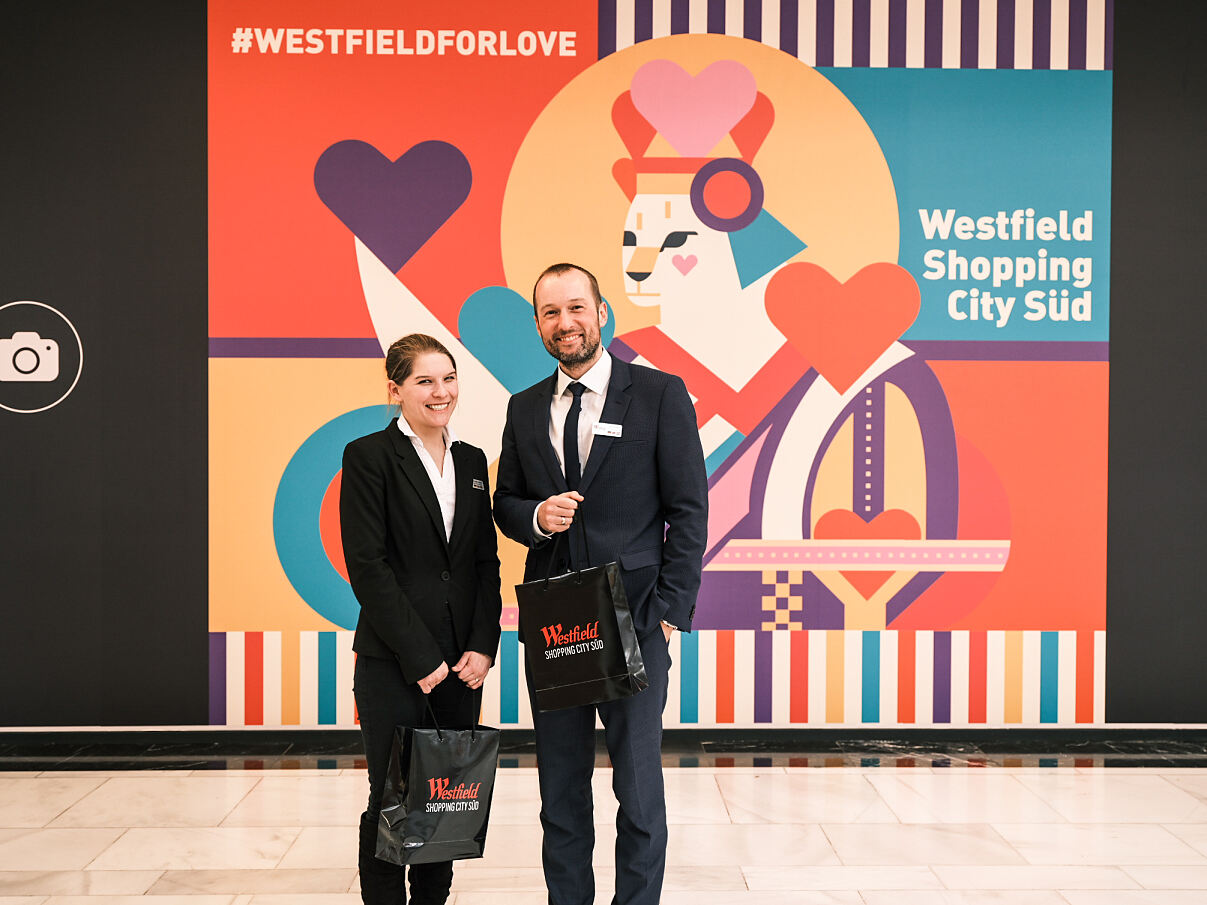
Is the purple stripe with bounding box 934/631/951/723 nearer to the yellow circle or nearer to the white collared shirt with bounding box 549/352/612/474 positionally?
the yellow circle

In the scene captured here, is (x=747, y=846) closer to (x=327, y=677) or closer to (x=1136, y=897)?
(x=1136, y=897)

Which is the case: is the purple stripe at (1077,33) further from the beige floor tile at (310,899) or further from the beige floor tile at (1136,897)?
the beige floor tile at (310,899)

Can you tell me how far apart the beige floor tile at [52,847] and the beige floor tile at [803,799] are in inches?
81.5

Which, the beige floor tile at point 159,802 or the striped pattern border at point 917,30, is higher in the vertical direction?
the striped pattern border at point 917,30

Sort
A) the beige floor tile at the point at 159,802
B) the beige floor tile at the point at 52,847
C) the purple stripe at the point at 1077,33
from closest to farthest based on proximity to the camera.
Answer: the beige floor tile at the point at 52,847 → the beige floor tile at the point at 159,802 → the purple stripe at the point at 1077,33

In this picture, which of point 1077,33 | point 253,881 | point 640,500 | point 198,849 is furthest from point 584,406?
point 1077,33

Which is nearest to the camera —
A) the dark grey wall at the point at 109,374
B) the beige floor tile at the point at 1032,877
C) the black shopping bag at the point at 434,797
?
the black shopping bag at the point at 434,797

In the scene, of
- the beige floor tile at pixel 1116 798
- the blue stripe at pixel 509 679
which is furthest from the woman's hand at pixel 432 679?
the beige floor tile at pixel 1116 798

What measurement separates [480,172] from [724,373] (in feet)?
4.45

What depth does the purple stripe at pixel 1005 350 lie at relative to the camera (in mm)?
4117

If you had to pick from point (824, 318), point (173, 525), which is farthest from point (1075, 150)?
point (173, 525)

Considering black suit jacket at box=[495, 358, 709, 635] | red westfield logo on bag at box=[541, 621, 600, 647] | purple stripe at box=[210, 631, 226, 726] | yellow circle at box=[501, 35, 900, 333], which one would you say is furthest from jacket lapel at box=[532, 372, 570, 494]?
purple stripe at box=[210, 631, 226, 726]

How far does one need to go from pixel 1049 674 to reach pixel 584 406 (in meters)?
2.89

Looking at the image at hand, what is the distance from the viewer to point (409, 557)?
7.45 ft
